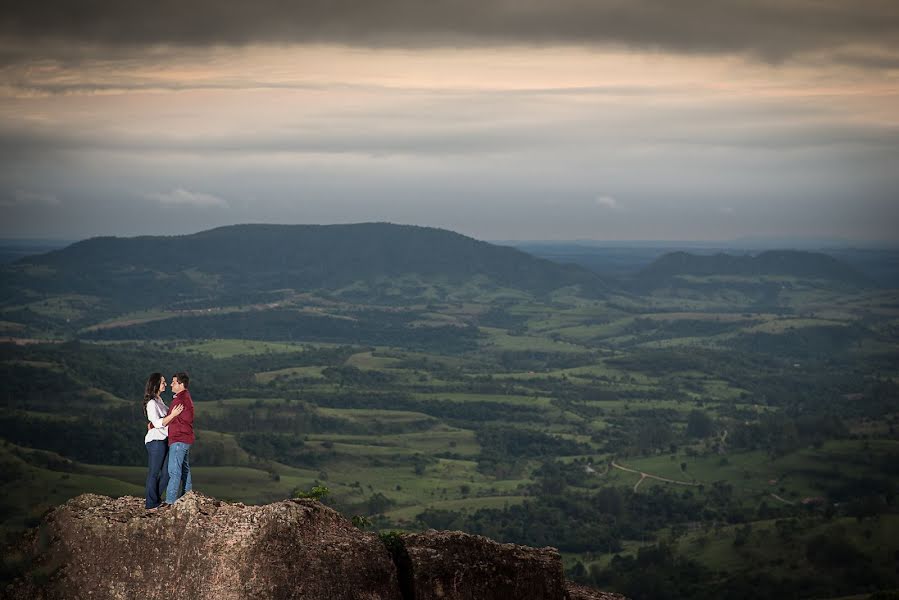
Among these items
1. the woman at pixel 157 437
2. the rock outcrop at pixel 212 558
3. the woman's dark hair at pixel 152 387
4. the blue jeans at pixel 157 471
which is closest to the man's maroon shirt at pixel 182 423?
the woman at pixel 157 437

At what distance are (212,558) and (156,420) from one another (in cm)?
452

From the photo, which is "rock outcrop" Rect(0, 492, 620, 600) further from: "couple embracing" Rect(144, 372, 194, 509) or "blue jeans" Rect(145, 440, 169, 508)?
"couple embracing" Rect(144, 372, 194, 509)

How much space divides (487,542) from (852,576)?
481 ft

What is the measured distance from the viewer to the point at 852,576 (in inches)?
6260

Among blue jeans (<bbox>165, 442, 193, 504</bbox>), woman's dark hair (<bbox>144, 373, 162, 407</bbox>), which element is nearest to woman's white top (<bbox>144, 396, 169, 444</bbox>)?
woman's dark hair (<bbox>144, 373, 162, 407</bbox>)

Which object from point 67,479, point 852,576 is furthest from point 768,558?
point 67,479

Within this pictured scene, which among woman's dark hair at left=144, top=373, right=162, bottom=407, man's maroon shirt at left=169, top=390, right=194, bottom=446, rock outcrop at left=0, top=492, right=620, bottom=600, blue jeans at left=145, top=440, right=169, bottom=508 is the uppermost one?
woman's dark hair at left=144, top=373, right=162, bottom=407

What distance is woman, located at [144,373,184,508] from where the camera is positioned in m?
29.1

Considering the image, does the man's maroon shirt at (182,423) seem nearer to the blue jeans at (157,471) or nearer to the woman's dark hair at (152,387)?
the blue jeans at (157,471)

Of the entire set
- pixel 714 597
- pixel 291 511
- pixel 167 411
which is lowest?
pixel 714 597

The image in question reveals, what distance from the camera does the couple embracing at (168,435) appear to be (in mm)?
29234

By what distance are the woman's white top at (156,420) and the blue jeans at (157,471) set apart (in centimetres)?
16

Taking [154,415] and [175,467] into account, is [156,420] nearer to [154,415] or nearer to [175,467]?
[154,415]

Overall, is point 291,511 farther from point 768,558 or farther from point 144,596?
point 768,558
